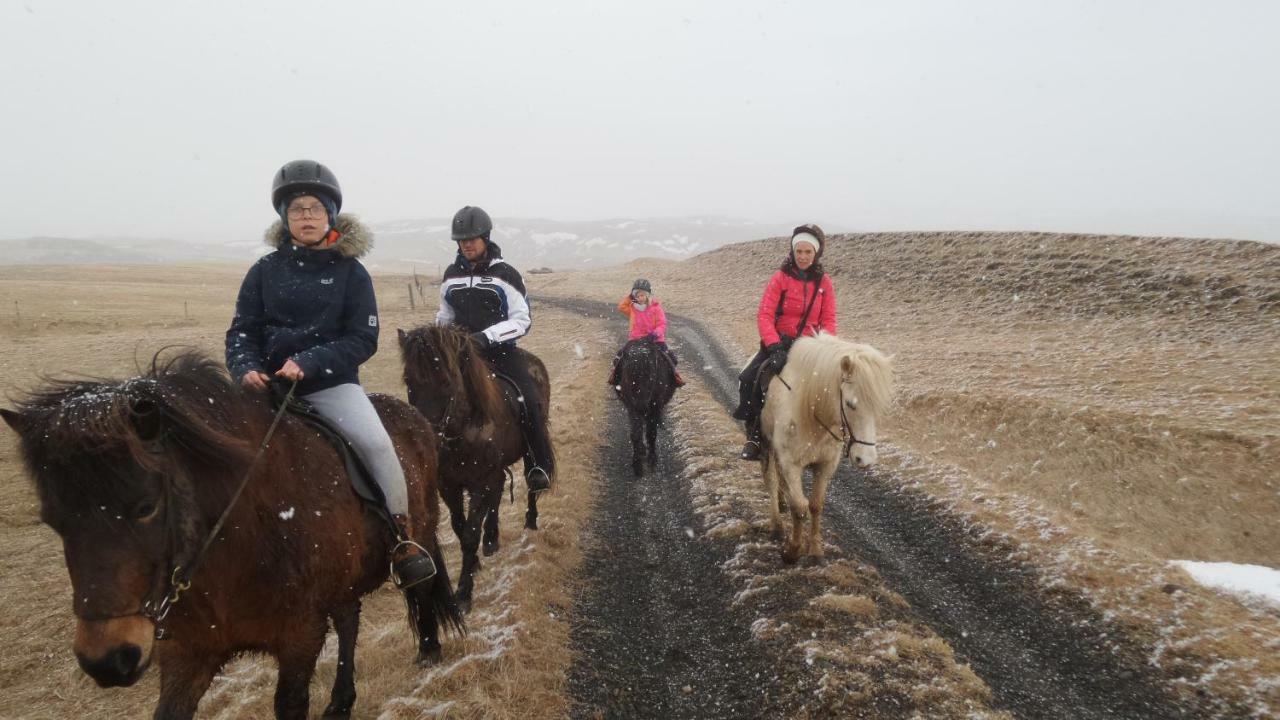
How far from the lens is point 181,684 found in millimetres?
2801

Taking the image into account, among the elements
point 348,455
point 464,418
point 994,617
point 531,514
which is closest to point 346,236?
point 348,455

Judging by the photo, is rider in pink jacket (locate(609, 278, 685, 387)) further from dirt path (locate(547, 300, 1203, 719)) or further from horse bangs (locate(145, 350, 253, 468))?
horse bangs (locate(145, 350, 253, 468))

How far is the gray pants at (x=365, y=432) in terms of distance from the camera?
3758mm

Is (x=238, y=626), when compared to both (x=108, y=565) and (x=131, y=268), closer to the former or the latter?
(x=108, y=565)

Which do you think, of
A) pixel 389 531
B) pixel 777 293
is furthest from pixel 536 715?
pixel 777 293

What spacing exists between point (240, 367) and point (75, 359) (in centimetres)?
2150

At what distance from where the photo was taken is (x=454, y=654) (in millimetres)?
5172

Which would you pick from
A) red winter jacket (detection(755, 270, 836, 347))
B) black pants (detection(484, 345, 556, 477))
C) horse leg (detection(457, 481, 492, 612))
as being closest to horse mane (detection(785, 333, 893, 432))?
red winter jacket (detection(755, 270, 836, 347))

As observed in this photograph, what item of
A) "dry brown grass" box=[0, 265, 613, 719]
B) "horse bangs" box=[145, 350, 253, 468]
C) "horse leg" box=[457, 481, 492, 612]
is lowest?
"dry brown grass" box=[0, 265, 613, 719]

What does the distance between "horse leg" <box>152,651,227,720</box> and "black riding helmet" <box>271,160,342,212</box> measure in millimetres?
2564

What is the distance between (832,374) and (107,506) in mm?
5584

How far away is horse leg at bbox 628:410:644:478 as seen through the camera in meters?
10.1

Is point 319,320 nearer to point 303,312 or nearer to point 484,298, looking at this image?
point 303,312

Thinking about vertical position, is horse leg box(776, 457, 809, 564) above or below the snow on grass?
above
